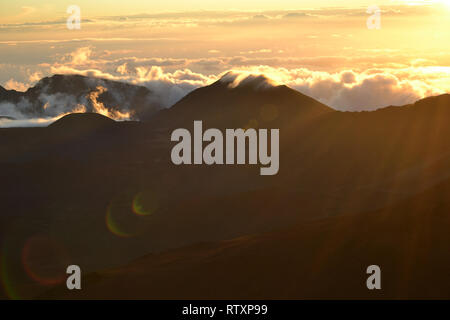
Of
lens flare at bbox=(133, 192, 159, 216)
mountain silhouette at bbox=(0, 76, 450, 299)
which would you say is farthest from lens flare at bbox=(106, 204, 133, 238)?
lens flare at bbox=(133, 192, 159, 216)

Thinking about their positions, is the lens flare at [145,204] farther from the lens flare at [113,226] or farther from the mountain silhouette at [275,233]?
the lens flare at [113,226]

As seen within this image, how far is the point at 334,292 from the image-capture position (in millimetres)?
47875

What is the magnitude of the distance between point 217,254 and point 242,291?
10008 mm

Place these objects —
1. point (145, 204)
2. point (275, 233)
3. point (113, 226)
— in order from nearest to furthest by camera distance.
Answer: point (275, 233)
point (113, 226)
point (145, 204)

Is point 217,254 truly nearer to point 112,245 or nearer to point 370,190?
point 112,245

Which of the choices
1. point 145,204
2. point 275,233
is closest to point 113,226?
point 145,204

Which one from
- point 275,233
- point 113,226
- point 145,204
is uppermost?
point 145,204

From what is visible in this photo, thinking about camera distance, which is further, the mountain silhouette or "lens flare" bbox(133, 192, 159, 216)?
"lens flare" bbox(133, 192, 159, 216)

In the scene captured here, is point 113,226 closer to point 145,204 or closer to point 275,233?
point 145,204

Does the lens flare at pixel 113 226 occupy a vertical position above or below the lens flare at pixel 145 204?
below

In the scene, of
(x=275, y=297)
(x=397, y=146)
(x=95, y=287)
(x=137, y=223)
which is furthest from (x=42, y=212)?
(x=275, y=297)

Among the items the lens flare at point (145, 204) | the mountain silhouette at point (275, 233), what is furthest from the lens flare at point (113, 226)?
the lens flare at point (145, 204)

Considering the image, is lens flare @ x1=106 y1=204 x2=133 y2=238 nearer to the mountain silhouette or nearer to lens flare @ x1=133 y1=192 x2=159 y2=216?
the mountain silhouette

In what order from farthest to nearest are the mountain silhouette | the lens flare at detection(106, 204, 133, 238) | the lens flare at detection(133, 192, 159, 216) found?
1. the lens flare at detection(133, 192, 159, 216)
2. the lens flare at detection(106, 204, 133, 238)
3. the mountain silhouette
